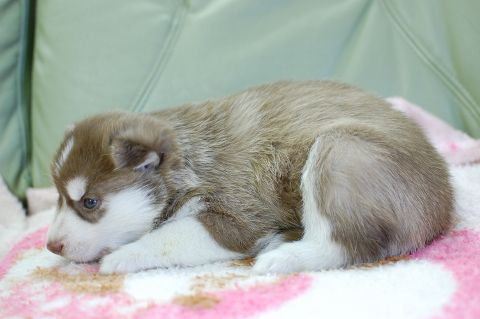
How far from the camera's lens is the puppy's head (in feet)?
8.68

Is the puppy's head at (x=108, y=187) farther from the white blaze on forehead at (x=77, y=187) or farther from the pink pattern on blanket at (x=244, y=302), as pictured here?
the pink pattern on blanket at (x=244, y=302)

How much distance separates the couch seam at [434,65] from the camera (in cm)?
409

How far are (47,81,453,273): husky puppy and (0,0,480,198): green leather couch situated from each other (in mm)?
1379

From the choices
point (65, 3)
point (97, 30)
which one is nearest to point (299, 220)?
point (97, 30)

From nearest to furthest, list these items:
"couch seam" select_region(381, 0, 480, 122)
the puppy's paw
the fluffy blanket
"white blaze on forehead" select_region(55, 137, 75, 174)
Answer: the fluffy blanket
the puppy's paw
"white blaze on forehead" select_region(55, 137, 75, 174)
"couch seam" select_region(381, 0, 480, 122)

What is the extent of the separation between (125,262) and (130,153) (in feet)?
2.04

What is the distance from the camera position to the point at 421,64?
420 cm

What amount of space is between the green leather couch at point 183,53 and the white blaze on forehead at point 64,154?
1.59m

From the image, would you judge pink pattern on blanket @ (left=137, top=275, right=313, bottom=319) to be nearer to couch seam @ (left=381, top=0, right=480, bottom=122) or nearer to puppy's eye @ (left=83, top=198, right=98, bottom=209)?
puppy's eye @ (left=83, top=198, right=98, bottom=209)

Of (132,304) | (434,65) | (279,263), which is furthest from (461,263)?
(434,65)

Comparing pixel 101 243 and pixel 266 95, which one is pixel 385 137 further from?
pixel 101 243

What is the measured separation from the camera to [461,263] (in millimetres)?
2207

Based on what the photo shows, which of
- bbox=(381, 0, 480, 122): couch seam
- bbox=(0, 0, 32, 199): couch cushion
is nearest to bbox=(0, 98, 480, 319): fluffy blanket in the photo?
bbox=(381, 0, 480, 122): couch seam

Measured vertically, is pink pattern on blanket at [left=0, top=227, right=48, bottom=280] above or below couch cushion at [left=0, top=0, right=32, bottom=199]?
below
